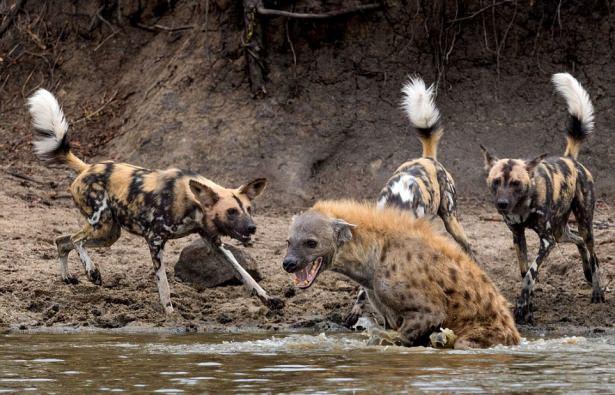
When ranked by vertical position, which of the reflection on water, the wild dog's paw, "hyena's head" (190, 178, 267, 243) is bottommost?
the reflection on water

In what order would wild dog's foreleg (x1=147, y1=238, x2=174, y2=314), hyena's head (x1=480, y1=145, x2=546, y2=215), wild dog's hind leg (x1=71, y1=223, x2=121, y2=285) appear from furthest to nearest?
wild dog's hind leg (x1=71, y1=223, x2=121, y2=285), hyena's head (x1=480, y1=145, x2=546, y2=215), wild dog's foreleg (x1=147, y1=238, x2=174, y2=314)

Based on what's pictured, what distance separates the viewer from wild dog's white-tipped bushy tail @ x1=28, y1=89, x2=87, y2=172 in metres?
10.7

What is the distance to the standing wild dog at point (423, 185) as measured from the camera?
9.86 meters

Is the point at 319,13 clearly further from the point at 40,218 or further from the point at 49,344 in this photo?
the point at 49,344

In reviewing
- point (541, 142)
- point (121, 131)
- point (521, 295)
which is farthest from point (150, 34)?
point (521, 295)

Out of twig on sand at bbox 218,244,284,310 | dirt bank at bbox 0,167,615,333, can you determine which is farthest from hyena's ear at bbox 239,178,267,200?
dirt bank at bbox 0,167,615,333

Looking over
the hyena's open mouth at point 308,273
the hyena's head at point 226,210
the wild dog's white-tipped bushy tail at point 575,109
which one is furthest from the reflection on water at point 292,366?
the wild dog's white-tipped bushy tail at point 575,109

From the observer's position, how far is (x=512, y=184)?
33.4 feet

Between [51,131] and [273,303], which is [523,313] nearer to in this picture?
[273,303]

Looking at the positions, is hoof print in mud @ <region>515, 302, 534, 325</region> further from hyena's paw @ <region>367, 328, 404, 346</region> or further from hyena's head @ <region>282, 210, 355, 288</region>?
hyena's head @ <region>282, 210, 355, 288</region>

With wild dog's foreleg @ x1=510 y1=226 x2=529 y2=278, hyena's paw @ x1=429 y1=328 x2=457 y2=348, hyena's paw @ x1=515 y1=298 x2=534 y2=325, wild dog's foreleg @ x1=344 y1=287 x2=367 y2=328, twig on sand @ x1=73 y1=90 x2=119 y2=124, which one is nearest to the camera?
hyena's paw @ x1=429 y1=328 x2=457 y2=348

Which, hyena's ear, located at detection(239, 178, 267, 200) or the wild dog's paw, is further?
hyena's ear, located at detection(239, 178, 267, 200)

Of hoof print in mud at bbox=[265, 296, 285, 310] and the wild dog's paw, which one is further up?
hoof print in mud at bbox=[265, 296, 285, 310]

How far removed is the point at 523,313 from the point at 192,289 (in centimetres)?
262
